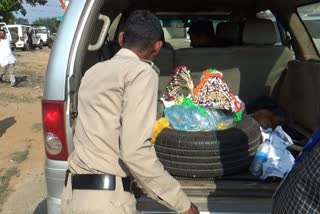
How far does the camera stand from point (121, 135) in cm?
205

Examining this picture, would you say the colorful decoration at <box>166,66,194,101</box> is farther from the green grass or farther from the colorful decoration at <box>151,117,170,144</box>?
the green grass

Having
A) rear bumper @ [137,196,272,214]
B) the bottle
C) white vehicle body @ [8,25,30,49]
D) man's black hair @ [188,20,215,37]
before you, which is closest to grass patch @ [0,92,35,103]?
man's black hair @ [188,20,215,37]

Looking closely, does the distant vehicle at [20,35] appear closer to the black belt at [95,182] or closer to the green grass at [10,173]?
the green grass at [10,173]

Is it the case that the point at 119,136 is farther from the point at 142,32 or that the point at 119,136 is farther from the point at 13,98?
the point at 13,98

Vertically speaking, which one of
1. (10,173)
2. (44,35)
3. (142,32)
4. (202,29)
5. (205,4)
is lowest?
(44,35)

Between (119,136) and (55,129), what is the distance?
72 centimetres

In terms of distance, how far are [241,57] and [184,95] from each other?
2.59ft

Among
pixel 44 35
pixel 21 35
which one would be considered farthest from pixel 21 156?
pixel 44 35

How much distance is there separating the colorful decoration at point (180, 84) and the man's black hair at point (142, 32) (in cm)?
169

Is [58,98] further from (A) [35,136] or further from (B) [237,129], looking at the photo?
(A) [35,136]

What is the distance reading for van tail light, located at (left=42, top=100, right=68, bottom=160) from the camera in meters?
2.71

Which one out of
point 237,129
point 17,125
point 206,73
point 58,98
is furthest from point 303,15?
point 17,125

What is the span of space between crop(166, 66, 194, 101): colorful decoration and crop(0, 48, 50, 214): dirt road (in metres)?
1.69

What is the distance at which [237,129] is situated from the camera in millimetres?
3191
